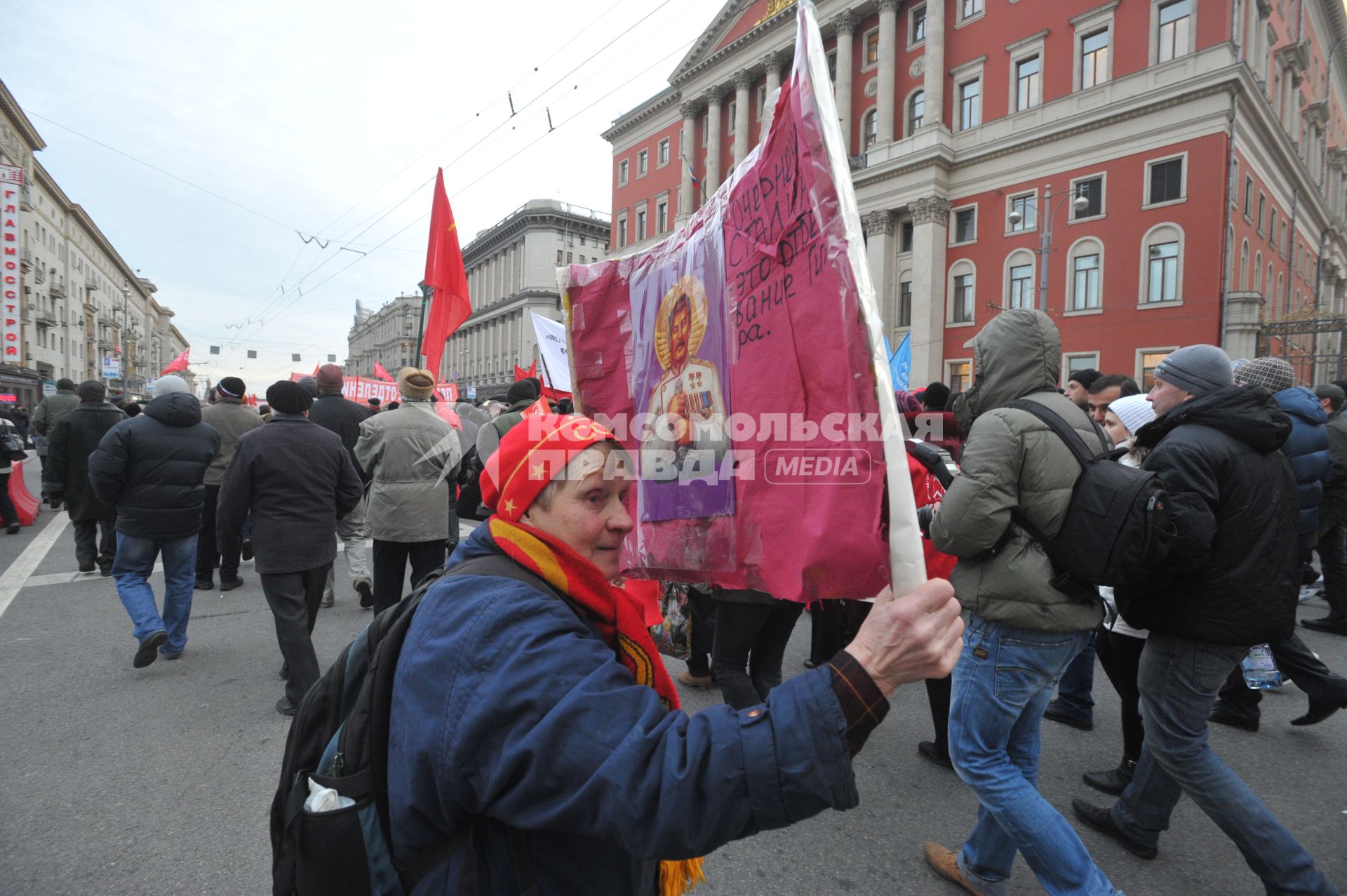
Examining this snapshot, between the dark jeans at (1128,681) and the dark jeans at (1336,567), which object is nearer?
the dark jeans at (1128,681)

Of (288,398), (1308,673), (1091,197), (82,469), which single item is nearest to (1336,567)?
(1308,673)

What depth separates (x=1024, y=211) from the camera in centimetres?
2767

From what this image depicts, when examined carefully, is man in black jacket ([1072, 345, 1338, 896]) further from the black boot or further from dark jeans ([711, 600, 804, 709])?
dark jeans ([711, 600, 804, 709])

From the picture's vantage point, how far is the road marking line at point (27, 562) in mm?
6176

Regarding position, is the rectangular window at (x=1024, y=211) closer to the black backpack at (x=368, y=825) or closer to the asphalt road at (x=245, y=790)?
the asphalt road at (x=245, y=790)

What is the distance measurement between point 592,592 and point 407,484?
3.73 metres

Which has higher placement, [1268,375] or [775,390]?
[1268,375]

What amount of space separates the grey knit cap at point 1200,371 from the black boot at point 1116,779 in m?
1.73

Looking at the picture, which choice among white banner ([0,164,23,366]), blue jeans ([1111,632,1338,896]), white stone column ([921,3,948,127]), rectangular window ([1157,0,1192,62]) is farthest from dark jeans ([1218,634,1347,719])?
white banner ([0,164,23,366])

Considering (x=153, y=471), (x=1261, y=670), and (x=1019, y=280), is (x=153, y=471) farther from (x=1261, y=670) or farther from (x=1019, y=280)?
(x=1019, y=280)

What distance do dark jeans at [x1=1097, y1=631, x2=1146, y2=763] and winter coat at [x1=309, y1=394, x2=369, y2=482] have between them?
6104 mm

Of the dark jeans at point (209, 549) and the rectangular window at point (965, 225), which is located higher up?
the rectangular window at point (965, 225)

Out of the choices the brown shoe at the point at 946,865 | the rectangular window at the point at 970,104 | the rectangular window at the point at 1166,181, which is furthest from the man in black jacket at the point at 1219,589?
the rectangular window at the point at 970,104

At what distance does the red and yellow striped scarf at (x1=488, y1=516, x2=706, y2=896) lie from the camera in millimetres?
1253
